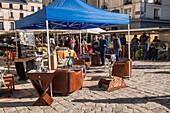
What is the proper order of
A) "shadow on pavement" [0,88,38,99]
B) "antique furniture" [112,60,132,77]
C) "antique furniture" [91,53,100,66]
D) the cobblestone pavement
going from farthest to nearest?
"antique furniture" [91,53,100,66], "antique furniture" [112,60,132,77], "shadow on pavement" [0,88,38,99], the cobblestone pavement

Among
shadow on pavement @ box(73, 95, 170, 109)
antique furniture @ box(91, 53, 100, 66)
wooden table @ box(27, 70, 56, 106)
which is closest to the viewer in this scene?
wooden table @ box(27, 70, 56, 106)

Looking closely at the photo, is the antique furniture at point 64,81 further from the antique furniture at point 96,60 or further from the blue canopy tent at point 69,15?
the antique furniture at point 96,60

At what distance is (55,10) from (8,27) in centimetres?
5781

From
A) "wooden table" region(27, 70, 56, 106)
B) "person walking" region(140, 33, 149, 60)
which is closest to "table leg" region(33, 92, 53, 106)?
"wooden table" region(27, 70, 56, 106)

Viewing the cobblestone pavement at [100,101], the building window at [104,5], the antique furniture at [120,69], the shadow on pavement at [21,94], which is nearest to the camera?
the cobblestone pavement at [100,101]

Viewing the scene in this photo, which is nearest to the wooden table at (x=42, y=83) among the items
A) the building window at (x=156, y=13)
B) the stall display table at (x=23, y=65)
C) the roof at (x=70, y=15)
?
the roof at (x=70, y=15)

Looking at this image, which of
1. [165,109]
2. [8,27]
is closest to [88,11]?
[165,109]

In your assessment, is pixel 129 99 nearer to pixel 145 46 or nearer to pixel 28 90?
pixel 28 90

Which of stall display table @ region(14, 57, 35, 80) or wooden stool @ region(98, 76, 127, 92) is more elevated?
stall display table @ region(14, 57, 35, 80)

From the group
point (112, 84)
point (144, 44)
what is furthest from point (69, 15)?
point (144, 44)

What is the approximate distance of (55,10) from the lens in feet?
17.8

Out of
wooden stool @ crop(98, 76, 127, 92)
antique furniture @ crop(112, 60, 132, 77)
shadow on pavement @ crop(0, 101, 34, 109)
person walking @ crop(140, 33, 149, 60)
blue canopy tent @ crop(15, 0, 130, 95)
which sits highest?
blue canopy tent @ crop(15, 0, 130, 95)

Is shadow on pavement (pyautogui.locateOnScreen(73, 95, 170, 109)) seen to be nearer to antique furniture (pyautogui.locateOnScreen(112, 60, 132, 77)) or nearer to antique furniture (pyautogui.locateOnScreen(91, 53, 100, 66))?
antique furniture (pyautogui.locateOnScreen(112, 60, 132, 77))

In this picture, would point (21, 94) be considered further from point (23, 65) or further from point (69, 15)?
point (69, 15)
